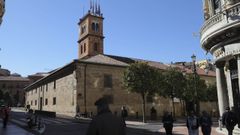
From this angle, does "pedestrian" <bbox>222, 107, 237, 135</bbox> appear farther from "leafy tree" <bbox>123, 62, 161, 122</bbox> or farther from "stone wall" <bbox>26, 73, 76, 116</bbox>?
"stone wall" <bbox>26, 73, 76, 116</bbox>

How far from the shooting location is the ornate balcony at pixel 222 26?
556 inches

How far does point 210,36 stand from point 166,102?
28087mm

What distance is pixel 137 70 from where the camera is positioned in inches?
1122

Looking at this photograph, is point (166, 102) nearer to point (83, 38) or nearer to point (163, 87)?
point (163, 87)

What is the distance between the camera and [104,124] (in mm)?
3713

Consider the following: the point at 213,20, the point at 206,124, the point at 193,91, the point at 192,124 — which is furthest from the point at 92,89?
the point at 192,124

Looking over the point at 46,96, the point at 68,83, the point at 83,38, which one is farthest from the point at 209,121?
the point at 83,38

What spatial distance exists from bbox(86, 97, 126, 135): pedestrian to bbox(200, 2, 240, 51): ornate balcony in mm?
11760

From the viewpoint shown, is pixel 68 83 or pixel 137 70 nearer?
pixel 137 70

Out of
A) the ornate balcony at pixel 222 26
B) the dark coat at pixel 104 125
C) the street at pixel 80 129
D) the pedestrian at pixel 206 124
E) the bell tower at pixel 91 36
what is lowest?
the street at pixel 80 129

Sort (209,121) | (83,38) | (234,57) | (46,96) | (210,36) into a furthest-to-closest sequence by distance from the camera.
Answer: (83,38), (46,96), (210,36), (234,57), (209,121)

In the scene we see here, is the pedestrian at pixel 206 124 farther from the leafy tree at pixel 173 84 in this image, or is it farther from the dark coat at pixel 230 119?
the leafy tree at pixel 173 84

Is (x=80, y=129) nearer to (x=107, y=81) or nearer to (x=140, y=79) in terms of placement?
(x=140, y=79)

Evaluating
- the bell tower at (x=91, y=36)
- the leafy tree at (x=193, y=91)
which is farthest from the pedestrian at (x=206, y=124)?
the bell tower at (x=91, y=36)
